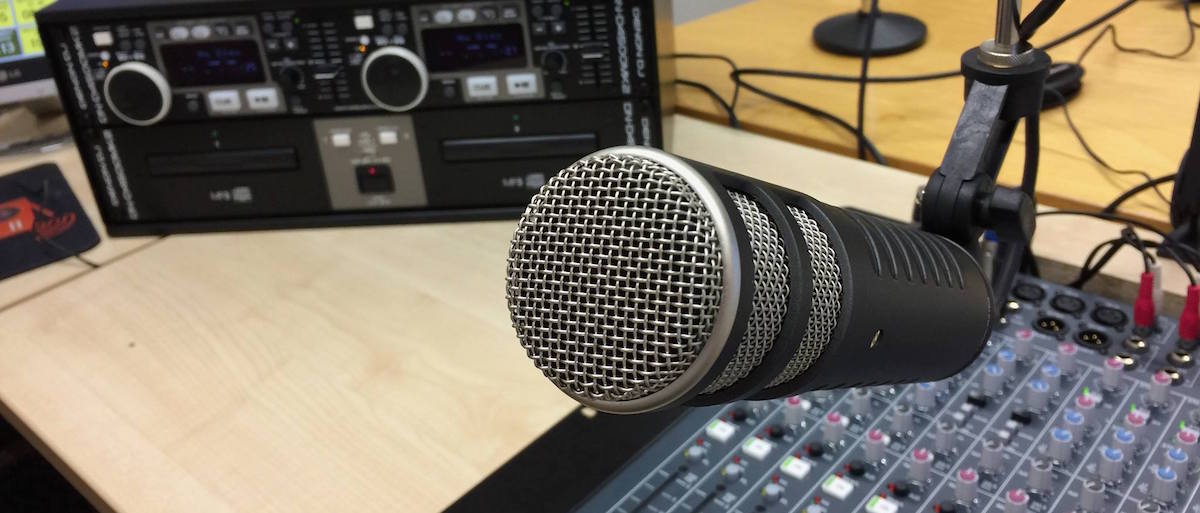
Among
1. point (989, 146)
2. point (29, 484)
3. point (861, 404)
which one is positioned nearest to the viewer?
point (989, 146)

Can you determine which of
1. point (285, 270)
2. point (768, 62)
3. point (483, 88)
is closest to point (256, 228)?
point (285, 270)

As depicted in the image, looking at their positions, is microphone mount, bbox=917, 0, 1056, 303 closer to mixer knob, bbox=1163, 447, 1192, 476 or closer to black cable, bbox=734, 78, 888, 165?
mixer knob, bbox=1163, 447, 1192, 476

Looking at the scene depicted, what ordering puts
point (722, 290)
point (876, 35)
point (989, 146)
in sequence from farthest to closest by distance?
point (876, 35)
point (989, 146)
point (722, 290)

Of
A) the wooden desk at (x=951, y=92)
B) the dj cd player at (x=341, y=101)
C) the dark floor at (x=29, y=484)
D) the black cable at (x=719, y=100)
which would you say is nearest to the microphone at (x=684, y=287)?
the wooden desk at (x=951, y=92)

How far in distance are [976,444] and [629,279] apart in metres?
0.39

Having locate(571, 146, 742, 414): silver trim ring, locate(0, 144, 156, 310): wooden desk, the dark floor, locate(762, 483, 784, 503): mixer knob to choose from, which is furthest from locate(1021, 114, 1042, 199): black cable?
the dark floor

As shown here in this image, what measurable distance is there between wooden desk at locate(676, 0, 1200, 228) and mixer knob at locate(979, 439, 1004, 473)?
1.13 ft

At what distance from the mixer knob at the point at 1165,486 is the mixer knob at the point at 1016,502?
2.8 inches

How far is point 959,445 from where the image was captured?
2.08ft

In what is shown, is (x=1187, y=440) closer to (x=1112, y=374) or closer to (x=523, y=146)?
(x=1112, y=374)

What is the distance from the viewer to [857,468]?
2.04ft

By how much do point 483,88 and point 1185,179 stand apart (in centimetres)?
63

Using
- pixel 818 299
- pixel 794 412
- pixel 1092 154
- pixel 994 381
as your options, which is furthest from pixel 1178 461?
pixel 1092 154

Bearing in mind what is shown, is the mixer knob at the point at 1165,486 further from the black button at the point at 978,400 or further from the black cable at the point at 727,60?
the black cable at the point at 727,60
